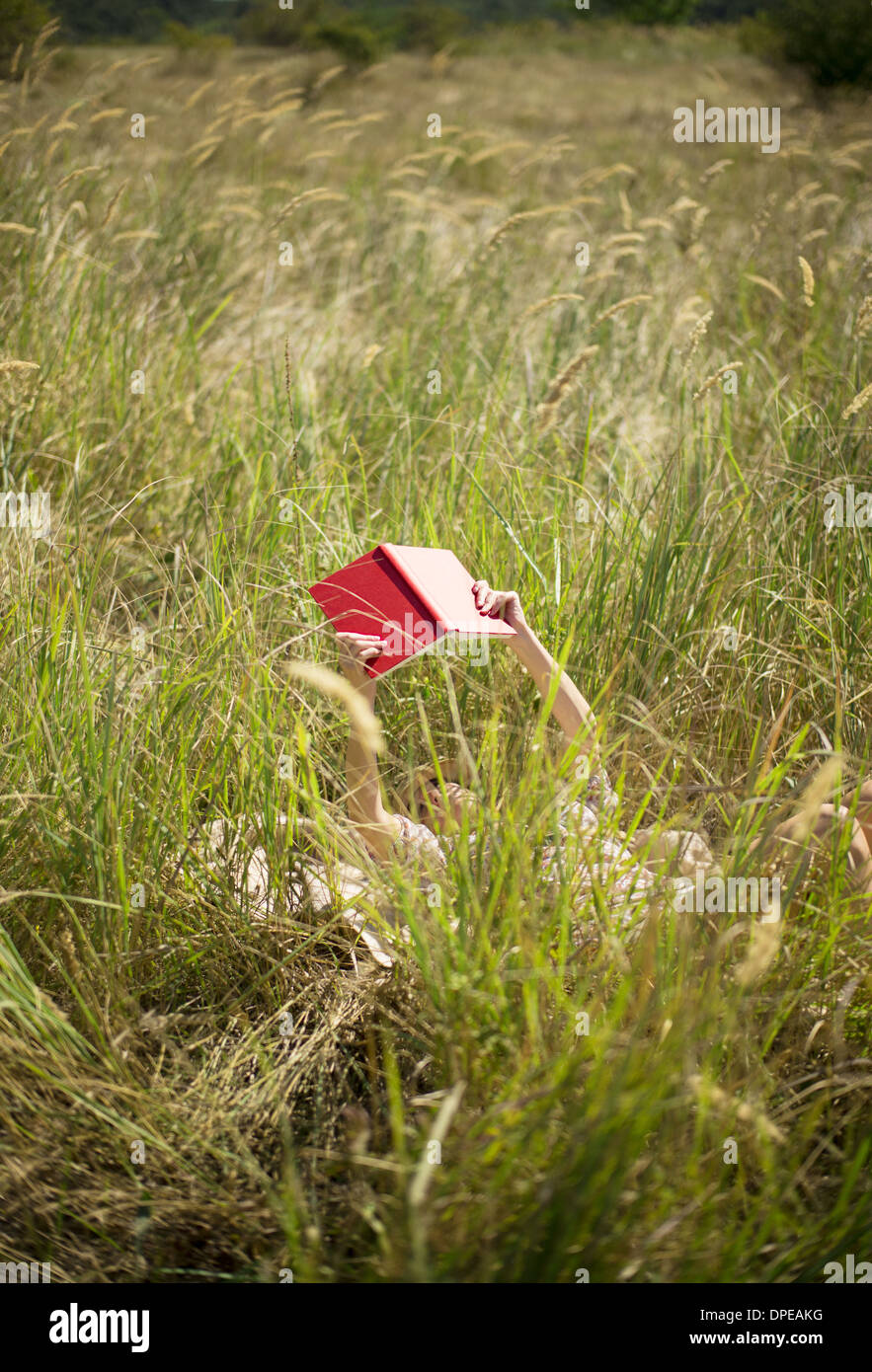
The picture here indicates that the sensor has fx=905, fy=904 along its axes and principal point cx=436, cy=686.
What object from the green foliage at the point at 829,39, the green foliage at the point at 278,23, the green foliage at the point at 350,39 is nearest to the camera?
Result: the green foliage at the point at 829,39

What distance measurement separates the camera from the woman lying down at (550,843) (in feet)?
4.56

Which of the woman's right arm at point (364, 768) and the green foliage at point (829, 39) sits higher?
the green foliage at point (829, 39)

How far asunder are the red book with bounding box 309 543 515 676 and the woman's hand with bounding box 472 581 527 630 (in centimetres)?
4

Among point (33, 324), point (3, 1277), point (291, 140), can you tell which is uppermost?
point (291, 140)

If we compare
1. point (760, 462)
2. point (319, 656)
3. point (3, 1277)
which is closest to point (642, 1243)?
point (3, 1277)

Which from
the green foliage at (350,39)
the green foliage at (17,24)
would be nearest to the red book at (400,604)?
the green foliage at (17,24)

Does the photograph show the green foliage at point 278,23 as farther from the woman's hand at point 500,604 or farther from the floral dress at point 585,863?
the floral dress at point 585,863

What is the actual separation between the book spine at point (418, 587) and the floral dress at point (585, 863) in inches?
15.5

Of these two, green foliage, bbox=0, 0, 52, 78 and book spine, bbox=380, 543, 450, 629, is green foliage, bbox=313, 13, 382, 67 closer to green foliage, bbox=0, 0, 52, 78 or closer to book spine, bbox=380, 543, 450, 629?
green foliage, bbox=0, 0, 52, 78

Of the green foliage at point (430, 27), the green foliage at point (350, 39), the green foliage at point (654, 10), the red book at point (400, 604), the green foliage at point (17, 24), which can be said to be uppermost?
the green foliage at point (654, 10)

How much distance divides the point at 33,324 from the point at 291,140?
6.26m

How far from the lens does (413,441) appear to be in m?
3.02

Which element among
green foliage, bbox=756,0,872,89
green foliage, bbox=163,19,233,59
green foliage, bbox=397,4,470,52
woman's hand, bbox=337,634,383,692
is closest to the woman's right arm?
woman's hand, bbox=337,634,383,692
